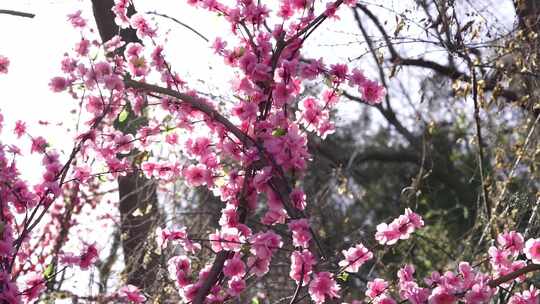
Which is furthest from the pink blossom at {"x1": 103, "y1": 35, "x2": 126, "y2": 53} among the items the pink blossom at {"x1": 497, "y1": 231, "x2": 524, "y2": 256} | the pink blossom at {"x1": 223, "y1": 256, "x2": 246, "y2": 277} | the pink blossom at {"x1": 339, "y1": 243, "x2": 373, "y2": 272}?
the pink blossom at {"x1": 497, "y1": 231, "x2": 524, "y2": 256}

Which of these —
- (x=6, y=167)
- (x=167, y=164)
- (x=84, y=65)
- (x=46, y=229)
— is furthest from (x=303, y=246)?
(x=46, y=229)

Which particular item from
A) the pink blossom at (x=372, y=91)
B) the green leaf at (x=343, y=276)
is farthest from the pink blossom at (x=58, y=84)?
the green leaf at (x=343, y=276)

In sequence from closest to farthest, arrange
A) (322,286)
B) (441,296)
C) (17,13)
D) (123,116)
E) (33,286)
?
(441,296) → (322,286) → (33,286) → (123,116) → (17,13)

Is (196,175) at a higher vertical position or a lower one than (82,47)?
lower

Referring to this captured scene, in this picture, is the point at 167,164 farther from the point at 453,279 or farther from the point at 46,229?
the point at 46,229

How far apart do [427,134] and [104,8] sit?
2.76 m

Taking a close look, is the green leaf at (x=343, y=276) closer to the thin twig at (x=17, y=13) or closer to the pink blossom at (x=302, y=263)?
the pink blossom at (x=302, y=263)

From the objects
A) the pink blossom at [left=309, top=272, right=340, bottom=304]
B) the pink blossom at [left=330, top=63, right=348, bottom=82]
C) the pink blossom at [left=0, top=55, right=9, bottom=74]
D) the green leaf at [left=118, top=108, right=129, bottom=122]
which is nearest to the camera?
the pink blossom at [left=309, top=272, right=340, bottom=304]

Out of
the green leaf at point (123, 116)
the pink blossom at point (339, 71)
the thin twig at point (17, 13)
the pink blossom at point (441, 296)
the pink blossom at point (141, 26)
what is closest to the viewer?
the pink blossom at point (441, 296)

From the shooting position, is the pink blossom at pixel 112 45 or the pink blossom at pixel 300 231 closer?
the pink blossom at pixel 300 231

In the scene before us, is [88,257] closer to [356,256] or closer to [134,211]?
[356,256]

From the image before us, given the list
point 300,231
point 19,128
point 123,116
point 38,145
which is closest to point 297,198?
point 300,231

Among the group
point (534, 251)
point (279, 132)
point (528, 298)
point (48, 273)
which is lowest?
point (528, 298)

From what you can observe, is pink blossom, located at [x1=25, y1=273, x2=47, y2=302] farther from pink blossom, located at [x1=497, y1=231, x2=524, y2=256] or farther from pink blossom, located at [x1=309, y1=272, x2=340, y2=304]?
pink blossom, located at [x1=497, y1=231, x2=524, y2=256]
